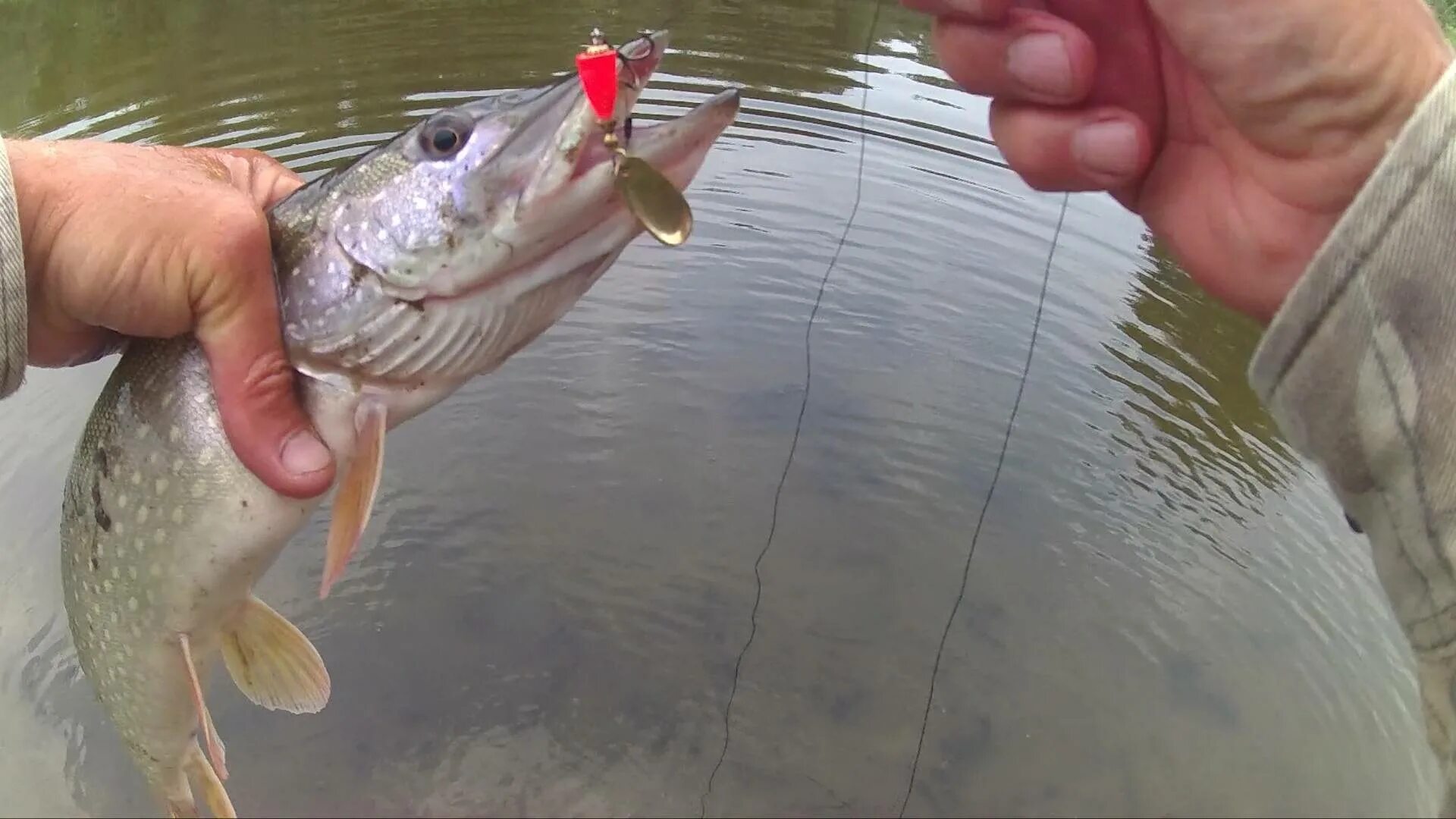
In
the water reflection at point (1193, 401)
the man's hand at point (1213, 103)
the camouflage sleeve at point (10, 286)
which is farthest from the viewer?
the water reflection at point (1193, 401)

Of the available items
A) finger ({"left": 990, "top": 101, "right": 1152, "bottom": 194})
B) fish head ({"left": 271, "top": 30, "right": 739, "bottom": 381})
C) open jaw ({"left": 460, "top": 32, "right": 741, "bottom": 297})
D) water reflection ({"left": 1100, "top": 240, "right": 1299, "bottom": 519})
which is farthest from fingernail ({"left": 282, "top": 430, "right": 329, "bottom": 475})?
water reflection ({"left": 1100, "top": 240, "right": 1299, "bottom": 519})

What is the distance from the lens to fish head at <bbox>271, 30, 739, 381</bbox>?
4.47 feet

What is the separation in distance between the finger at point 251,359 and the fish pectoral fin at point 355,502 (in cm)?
8

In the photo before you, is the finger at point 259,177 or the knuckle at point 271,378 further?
the finger at point 259,177

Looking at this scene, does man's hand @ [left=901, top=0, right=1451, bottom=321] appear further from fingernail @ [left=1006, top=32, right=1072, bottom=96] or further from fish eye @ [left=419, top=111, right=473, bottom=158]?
fish eye @ [left=419, top=111, right=473, bottom=158]

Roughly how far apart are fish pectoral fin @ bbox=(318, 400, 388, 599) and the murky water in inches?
87.0

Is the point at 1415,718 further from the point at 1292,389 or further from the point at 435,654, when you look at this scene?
the point at 435,654

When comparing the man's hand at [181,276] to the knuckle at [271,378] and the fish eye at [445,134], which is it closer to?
the knuckle at [271,378]

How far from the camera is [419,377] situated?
5.29 ft

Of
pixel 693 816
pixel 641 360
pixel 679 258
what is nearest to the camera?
pixel 693 816

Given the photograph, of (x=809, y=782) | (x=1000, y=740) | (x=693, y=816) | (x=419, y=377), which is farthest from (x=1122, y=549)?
(x=419, y=377)

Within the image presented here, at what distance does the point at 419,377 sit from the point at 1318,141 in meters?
1.38

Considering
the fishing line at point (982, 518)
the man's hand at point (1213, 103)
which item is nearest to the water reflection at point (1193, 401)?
the fishing line at point (982, 518)

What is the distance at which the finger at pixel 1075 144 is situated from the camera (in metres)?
1.59
